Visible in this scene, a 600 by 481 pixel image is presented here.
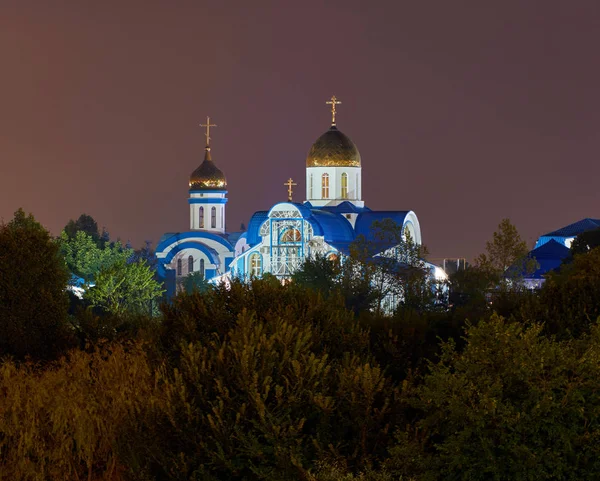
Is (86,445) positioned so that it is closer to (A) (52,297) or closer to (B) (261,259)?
(A) (52,297)

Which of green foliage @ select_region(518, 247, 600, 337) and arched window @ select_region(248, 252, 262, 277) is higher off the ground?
arched window @ select_region(248, 252, 262, 277)

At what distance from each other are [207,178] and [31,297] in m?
67.4

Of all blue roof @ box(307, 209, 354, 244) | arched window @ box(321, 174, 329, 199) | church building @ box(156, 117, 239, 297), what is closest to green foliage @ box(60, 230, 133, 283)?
church building @ box(156, 117, 239, 297)

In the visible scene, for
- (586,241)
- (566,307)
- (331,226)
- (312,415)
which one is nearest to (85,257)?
(331,226)

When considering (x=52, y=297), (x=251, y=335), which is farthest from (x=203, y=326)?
(x=52, y=297)

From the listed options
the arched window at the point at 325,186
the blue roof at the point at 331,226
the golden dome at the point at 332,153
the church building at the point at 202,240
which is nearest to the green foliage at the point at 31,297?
the blue roof at the point at 331,226

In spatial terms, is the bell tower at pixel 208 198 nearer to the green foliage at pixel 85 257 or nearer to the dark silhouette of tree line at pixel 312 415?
the green foliage at pixel 85 257

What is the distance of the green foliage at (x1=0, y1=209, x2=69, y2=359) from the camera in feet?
69.4

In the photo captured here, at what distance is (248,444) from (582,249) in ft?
155

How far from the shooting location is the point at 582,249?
5716 cm

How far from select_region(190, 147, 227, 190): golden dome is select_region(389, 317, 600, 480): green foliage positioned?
7707cm

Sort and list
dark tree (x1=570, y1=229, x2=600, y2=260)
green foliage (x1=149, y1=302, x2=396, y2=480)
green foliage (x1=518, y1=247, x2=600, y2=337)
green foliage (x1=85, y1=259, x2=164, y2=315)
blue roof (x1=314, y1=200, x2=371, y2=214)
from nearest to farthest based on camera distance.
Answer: green foliage (x1=149, y1=302, x2=396, y2=480), green foliage (x1=518, y1=247, x2=600, y2=337), green foliage (x1=85, y1=259, x2=164, y2=315), dark tree (x1=570, y1=229, x2=600, y2=260), blue roof (x1=314, y1=200, x2=371, y2=214)

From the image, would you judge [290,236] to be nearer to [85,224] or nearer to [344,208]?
[344,208]

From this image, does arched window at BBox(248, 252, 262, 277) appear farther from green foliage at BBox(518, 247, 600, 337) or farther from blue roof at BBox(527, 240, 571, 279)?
green foliage at BBox(518, 247, 600, 337)
